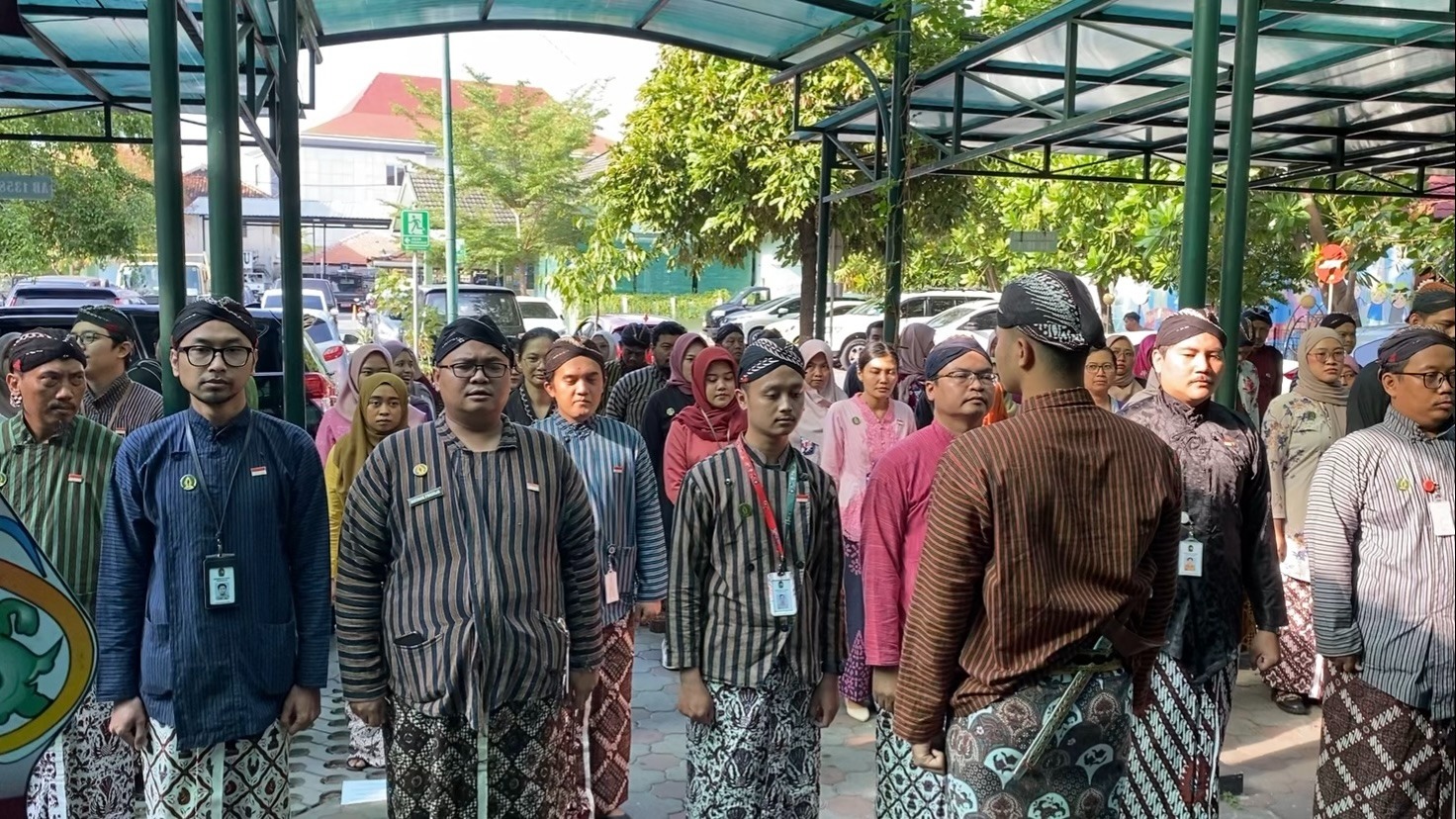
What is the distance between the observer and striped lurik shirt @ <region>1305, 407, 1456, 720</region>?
11.7 ft

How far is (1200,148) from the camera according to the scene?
4.80 metres

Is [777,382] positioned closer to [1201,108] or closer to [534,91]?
[1201,108]

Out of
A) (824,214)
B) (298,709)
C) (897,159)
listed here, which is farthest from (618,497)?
(824,214)

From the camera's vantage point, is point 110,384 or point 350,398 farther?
point 350,398

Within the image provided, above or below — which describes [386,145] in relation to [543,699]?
above

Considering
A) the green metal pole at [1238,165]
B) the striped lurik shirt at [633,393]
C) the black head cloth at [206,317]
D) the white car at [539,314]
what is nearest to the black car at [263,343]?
the striped lurik shirt at [633,393]

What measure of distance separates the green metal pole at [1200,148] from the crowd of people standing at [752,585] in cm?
97

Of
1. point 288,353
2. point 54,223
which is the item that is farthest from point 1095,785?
point 54,223

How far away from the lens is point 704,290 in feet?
152

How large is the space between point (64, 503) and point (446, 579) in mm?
1516

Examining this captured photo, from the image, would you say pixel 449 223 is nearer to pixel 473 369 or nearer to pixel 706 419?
pixel 706 419

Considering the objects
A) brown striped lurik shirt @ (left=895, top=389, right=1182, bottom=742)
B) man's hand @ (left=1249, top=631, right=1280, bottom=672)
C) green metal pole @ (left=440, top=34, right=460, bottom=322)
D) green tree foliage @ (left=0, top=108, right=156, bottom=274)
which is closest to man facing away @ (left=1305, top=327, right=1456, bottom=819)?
man's hand @ (left=1249, top=631, right=1280, bottom=672)

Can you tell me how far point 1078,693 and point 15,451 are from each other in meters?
3.25

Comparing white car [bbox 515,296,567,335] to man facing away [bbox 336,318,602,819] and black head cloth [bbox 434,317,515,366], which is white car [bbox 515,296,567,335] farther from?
man facing away [bbox 336,318,602,819]
